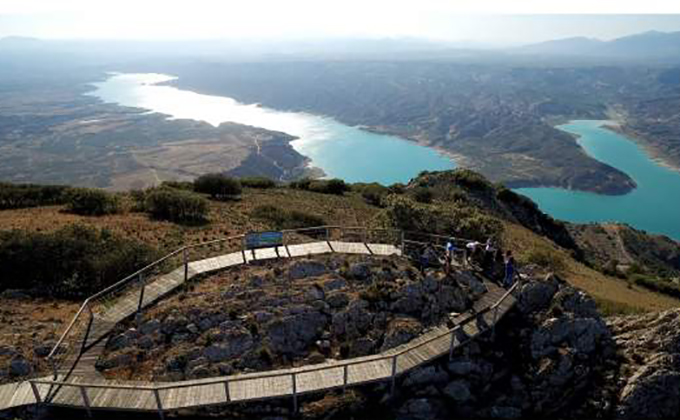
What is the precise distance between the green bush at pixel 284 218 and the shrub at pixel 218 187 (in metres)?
7.23

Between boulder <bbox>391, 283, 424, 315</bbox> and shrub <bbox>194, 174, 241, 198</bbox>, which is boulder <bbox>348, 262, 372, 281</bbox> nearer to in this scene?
boulder <bbox>391, 283, 424, 315</bbox>

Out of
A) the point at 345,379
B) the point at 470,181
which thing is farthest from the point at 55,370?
the point at 470,181

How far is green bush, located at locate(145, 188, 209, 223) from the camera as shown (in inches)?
1139

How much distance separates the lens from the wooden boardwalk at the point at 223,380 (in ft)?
37.1

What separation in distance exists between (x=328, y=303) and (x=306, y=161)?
448 feet

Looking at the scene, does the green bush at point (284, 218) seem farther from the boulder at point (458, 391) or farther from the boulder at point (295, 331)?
the boulder at point (458, 391)

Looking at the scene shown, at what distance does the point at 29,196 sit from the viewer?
31562mm

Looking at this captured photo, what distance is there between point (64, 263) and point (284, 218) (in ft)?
45.0

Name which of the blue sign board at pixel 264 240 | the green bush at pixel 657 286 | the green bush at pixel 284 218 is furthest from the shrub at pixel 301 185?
the green bush at pixel 657 286

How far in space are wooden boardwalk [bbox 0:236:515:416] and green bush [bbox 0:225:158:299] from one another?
351 cm

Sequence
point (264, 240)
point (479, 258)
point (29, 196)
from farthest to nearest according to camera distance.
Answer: point (29, 196)
point (264, 240)
point (479, 258)

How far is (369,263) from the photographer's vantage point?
17.5 meters

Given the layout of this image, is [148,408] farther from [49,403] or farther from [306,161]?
[306,161]

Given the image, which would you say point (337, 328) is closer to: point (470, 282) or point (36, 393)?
point (470, 282)
